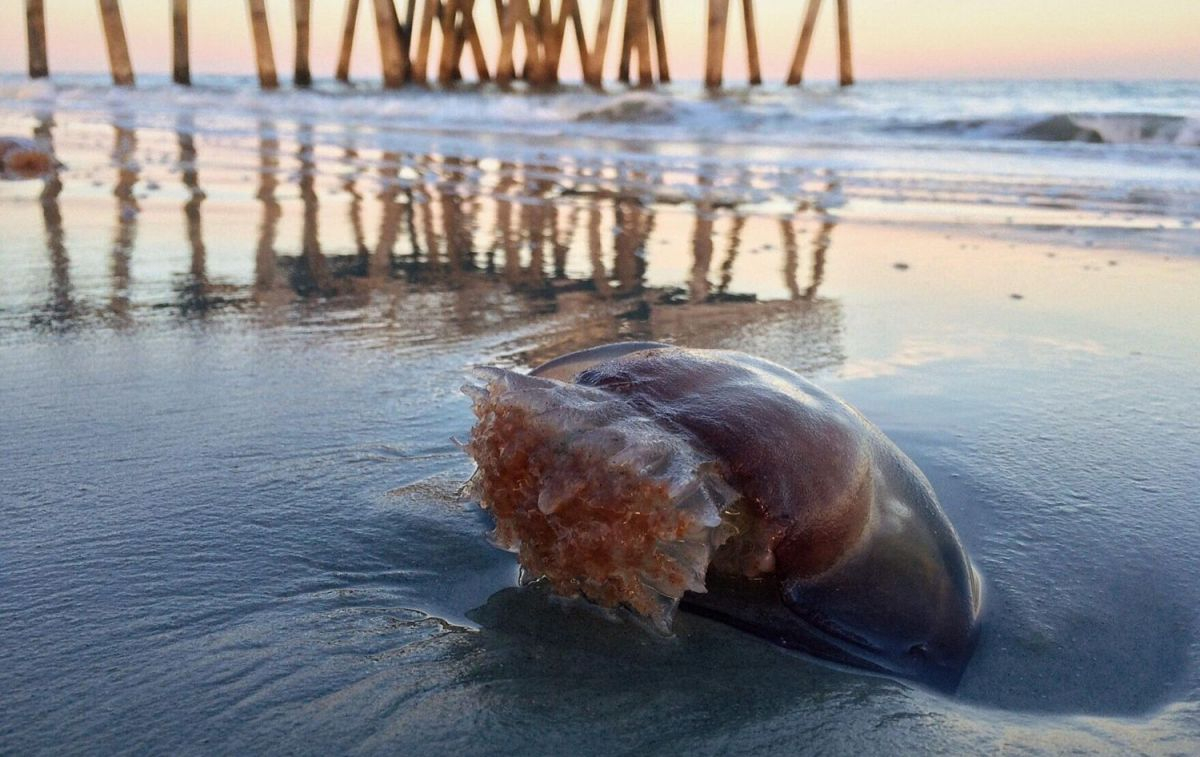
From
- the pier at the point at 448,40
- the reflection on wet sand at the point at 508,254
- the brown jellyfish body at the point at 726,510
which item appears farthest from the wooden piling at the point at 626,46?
the brown jellyfish body at the point at 726,510

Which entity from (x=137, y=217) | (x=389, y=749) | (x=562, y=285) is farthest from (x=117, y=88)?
(x=389, y=749)

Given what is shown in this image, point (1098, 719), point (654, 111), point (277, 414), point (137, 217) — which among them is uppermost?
point (654, 111)

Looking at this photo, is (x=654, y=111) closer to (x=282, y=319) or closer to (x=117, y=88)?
(x=117, y=88)

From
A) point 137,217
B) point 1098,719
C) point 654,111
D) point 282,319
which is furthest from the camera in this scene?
point 654,111

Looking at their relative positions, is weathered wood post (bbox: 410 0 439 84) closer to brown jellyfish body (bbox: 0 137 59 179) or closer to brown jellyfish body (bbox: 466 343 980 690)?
brown jellyfish body (bbox: 0 137 59 179)

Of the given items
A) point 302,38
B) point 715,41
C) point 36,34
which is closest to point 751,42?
point 715,41

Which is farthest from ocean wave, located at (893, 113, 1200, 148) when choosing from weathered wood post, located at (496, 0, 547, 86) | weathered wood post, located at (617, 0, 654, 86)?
weathered wood post, located at (496, 0, 547, 86)

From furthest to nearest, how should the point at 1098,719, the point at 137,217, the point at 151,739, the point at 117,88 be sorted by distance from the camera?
the point at 117,88
the point at 137,217
the point at 1098,719
the point at 151,739
